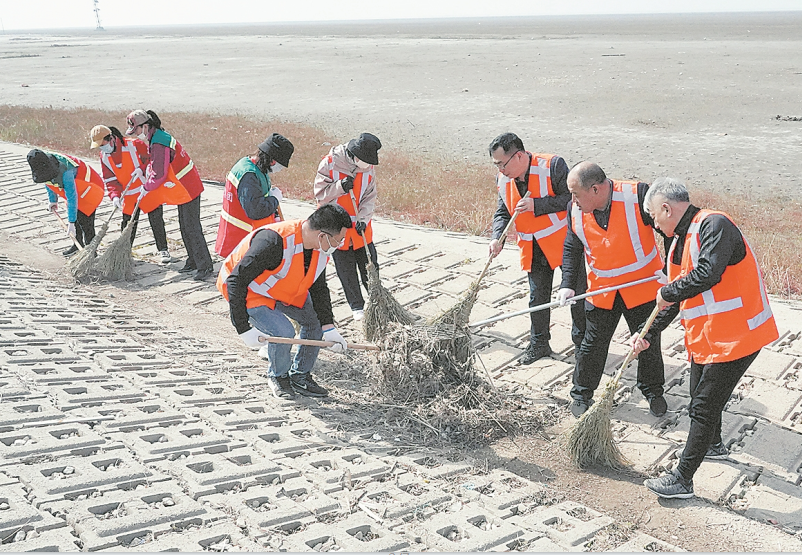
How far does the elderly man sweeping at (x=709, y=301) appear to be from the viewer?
146 inches

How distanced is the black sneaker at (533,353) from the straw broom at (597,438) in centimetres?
146

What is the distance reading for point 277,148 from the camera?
19.9 ft

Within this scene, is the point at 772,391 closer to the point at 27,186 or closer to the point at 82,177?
the point at 82,177

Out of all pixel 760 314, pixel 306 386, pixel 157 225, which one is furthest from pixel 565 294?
pixel 157 225

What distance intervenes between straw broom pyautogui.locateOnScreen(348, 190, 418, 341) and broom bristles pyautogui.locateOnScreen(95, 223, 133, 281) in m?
3.10

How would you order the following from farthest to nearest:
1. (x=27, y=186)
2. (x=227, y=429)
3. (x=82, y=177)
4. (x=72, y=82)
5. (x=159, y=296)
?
(x=72, y=82)
(x=27, y=186)
(x=82, y=177)
(x=159, y=296)
(x=227, y=429)

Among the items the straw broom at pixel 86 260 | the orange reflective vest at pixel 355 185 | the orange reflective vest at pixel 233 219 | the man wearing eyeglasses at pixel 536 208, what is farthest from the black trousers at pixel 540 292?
the straw broom at pixel 86 260

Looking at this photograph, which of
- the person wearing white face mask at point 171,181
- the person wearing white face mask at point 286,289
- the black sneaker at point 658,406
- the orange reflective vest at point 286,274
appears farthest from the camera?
the person wearing white face mask at point 171,181

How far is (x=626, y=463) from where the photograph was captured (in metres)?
4.41

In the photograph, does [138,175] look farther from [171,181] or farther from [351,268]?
[351,268]

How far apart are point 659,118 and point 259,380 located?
1765 centimetres

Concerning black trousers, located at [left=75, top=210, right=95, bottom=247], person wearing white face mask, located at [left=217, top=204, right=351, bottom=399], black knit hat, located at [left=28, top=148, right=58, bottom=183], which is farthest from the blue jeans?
black trousers, located at [left=75, top=210, right=95, bottom=247]

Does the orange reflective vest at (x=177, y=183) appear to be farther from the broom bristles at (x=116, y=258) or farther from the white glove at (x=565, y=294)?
the white glove at (x=565, y=294)

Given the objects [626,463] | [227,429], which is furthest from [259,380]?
[626,463]
